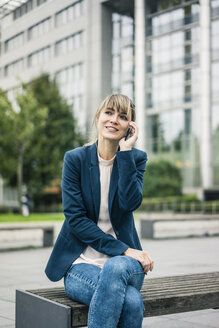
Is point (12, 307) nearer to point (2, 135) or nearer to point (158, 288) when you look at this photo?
point (158, 288)

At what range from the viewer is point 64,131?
38.8 meters

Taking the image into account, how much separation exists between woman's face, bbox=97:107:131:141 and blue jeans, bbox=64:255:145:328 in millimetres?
884

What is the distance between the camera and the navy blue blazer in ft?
11.2

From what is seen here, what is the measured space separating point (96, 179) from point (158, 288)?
99 cm

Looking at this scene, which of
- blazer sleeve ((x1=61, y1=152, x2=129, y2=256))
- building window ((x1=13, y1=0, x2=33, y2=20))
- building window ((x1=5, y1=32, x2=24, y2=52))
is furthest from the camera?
building window ((x1=5, y1=32, x2=24, y2=52))

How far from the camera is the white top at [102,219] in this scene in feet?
11.4

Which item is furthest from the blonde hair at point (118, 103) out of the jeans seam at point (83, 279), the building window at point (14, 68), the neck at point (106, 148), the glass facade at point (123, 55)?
the building window at point (14, 68)

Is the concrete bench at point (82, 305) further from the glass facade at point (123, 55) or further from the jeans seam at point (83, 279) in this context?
the glass facade at point (123, 55)

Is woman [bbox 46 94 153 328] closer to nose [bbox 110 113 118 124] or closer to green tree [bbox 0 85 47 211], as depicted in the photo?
nose [bbox 110 113 118 124]

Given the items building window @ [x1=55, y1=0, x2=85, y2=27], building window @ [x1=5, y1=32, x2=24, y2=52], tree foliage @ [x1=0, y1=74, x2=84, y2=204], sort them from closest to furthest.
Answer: tree foliage @ [x1=0, y1=74, x2=84, y2=204]
building window @ [x1=55, y1=0, x2=85, y2=27]
building window @ [x1=5, y1=32, x2=24, y2=52]

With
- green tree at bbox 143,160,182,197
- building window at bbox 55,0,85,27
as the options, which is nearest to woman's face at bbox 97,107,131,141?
green tree at bbox 143,160,182,197

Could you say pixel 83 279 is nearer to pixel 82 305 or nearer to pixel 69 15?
pixel 82 305

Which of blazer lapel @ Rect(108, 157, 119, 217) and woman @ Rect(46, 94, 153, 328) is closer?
woman @ Rect(46, 94, 153, 328)

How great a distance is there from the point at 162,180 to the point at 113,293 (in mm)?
33492
